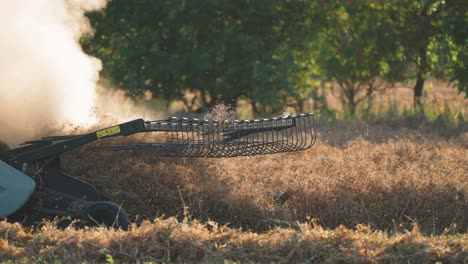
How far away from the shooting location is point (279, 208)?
805 centimetres

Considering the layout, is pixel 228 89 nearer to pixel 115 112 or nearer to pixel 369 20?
pixel 369 20

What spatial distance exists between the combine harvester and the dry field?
362 mm

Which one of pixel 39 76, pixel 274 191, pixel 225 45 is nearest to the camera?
pixel 274 191

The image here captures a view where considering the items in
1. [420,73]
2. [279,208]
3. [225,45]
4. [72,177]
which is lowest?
[279,208]

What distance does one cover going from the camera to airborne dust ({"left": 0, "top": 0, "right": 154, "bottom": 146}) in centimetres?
867

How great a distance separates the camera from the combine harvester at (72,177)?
711 centimetres

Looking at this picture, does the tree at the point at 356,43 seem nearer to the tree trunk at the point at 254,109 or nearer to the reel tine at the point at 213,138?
the tree trunk at the point at 254,109

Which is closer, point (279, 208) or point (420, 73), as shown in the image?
point (279, 208)

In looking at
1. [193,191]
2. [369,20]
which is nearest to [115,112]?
[193,191]

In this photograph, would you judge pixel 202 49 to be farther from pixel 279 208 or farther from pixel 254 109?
pixel 279 208

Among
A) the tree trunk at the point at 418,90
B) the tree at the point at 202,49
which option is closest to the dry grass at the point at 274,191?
the tree at the point at 202,49

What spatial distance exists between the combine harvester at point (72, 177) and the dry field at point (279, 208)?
362 mm

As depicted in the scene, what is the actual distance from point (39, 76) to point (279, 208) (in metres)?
3.06

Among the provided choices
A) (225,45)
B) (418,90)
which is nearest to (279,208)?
(225,45)
